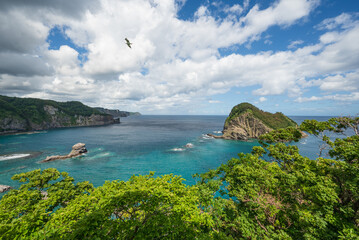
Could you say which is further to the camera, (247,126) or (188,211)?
(247,126)

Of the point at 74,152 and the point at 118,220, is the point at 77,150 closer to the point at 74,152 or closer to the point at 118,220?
the point at 74,152

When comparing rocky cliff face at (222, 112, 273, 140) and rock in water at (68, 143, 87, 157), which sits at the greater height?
rocky cliff face at (222, 112, 273, 140)

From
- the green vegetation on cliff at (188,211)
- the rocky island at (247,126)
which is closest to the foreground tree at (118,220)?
the green vegetation on cliff at (188,211)

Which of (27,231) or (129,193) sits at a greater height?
(129,193)

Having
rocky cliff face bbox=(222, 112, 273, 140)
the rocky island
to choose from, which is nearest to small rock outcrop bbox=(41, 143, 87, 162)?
the rocky island

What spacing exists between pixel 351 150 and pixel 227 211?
14.0m

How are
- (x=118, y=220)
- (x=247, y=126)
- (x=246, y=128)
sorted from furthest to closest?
(x=247, y=126) → (x=246, y=128) → (x=118, y=220)

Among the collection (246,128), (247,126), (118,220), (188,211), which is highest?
(188,211)

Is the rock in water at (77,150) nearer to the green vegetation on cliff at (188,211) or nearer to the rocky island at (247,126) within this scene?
the green vegetation on cliff at (188,211)

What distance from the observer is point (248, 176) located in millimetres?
17938

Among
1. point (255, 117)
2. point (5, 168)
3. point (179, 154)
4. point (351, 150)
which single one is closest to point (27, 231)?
point (351, 150)

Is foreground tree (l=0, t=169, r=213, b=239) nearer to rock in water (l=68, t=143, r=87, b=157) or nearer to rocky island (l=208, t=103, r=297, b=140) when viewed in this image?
rock in water (l=68, t=143, r=87, b=157)

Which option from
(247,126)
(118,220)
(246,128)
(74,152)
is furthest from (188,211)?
(247,126)

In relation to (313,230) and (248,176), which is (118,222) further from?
(248,176)
